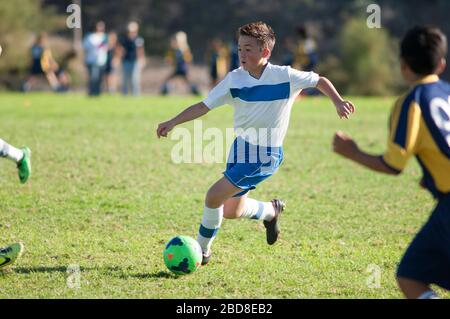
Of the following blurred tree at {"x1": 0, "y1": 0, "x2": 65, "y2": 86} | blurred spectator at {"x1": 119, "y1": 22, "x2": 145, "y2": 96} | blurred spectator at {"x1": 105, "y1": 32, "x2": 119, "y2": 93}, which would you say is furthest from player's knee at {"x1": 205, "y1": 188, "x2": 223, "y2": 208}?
blurred tree at {"x1": 0, "y1": 0, "x2": 65, "y2": 86}

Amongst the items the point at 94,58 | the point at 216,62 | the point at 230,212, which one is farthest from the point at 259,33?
the point at 216,62

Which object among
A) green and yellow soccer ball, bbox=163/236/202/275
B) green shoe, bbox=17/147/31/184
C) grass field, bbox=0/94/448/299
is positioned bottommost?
grass field, bbox=0/94/448/299

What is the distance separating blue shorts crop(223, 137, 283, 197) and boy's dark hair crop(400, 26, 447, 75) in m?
1.78

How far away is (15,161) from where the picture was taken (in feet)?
22.9

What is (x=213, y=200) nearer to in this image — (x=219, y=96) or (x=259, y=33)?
(x=219, y=96)

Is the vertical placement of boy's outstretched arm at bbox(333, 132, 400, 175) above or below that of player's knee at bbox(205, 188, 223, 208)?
above

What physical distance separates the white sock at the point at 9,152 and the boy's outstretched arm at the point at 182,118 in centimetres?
189

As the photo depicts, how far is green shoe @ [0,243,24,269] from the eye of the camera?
5.38 metres

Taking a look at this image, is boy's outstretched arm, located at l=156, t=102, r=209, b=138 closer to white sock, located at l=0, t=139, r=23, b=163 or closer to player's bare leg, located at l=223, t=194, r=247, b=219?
player's bare leg, located at l=223, t=194, r=247, b=219

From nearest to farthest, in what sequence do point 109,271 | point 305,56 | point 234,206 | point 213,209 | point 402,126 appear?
point 402,126 → point 109,271 → point 213,209 → point 234,206 → point 305,56

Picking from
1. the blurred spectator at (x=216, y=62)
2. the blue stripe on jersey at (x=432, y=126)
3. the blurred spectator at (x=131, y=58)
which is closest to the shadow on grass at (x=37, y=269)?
the blue stripe on jersey at (x=432, y=126)

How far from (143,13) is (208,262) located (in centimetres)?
4089

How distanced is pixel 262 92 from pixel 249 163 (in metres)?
0.52

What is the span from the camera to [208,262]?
577 centimetres
